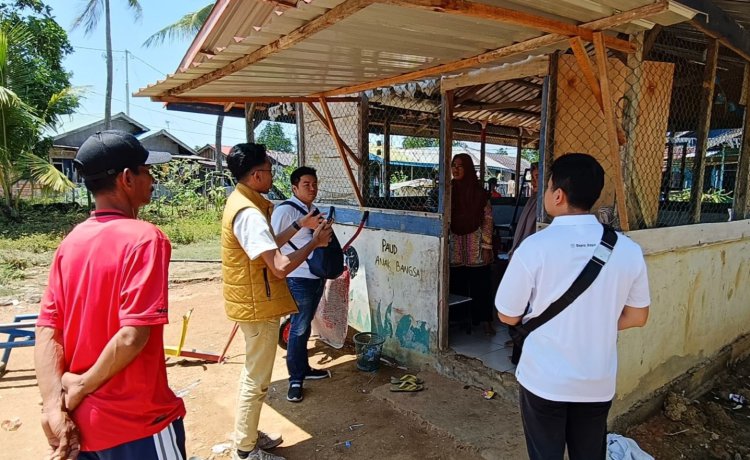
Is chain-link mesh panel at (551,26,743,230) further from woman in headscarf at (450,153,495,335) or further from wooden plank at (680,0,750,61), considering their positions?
woman in headscarf at (450,153,495,335)

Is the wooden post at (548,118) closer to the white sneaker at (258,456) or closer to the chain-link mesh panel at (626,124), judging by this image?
the chain-link mesh panel at (626,124)

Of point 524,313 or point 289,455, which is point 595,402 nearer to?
point 524,313

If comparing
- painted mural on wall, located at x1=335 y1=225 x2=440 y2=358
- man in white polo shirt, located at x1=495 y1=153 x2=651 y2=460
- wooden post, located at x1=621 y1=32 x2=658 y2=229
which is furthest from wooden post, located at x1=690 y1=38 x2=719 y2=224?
man in white polo shirt, located at x1=495 y1=153 x2=651 y2=460

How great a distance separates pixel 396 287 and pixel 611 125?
2469 mm

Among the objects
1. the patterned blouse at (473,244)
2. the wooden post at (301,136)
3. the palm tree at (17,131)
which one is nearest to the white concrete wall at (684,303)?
the patterned blouse at (473,244)

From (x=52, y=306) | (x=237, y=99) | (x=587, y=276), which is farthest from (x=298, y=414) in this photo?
(x=237, y=99)

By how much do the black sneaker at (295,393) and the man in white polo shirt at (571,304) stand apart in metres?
2.37

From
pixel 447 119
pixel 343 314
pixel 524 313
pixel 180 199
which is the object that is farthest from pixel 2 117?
pixel 524 313

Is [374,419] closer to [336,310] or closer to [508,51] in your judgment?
[336,310]

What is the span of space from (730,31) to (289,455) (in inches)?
166

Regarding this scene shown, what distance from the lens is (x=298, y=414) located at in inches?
141

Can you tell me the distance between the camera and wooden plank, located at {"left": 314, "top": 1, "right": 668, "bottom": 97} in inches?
86.3

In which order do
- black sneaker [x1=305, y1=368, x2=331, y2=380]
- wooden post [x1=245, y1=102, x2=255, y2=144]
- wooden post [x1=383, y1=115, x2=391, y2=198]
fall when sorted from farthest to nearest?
wooden post [x1=245, y1=102, x2=255, y2=144], wooden post [x1=383, y1=115, x2=391, y2=198], black sneaker [x1=305, y1=368, x2=331, y2=380]

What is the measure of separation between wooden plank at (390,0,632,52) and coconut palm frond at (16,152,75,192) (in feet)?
42.4
